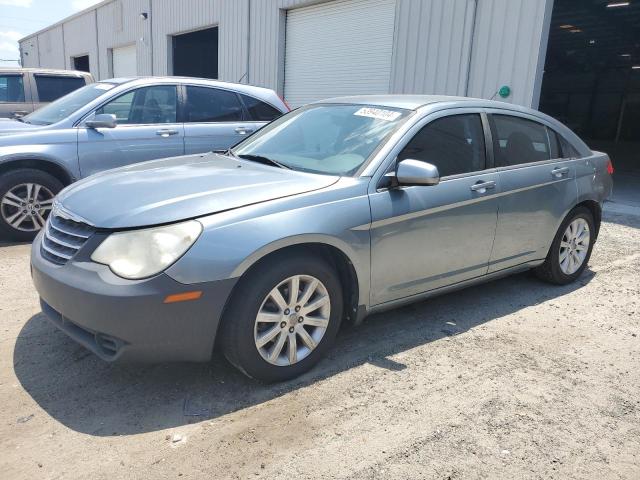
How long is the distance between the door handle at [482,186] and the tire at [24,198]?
439cm

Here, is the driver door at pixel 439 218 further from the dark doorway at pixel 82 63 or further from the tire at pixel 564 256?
the dark doorway at pixel 82 63

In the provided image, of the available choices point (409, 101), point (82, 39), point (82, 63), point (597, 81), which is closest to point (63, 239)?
point (409, 101)

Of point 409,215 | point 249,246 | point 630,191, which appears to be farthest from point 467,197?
point 630,191

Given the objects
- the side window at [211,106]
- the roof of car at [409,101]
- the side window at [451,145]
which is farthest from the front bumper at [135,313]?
the side window at [211,106]

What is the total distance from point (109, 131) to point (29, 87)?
453cm

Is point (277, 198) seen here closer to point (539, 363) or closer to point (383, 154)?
point (383, 154)

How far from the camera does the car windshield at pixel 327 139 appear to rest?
11.8 ft

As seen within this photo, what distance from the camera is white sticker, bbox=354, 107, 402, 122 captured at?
149 inches

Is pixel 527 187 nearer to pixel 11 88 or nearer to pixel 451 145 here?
pixel 451 145

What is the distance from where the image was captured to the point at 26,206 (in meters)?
5.80

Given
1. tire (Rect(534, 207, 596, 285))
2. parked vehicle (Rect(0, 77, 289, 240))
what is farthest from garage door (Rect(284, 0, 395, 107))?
tire (Rect(534, 207, 596, 285))

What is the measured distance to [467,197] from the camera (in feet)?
12.7

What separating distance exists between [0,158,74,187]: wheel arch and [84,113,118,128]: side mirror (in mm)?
561

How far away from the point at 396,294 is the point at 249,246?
47.5 inches
